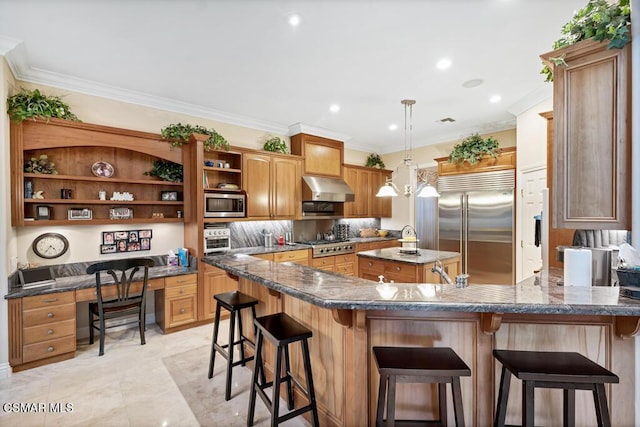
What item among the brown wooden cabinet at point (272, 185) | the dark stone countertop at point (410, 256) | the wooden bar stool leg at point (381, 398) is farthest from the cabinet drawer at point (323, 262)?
the wooden bar stool leg at point (381, 398)

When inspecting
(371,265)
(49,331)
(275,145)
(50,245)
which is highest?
(275,145)

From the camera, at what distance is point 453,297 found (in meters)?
1.49

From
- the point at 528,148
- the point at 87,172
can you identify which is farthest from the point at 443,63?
the point at 87,172

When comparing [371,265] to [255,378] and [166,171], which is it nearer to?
[255,378]

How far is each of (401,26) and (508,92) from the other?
220 centimetres

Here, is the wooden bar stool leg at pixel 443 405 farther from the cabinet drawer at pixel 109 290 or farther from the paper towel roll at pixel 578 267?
the cabinet drawer at pixel 109 290

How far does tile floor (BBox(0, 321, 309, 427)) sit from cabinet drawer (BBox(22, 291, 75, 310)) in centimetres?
60

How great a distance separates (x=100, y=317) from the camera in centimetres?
304

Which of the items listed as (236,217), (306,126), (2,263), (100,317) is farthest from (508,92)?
(2,263)

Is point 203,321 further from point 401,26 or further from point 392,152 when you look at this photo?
point 392,152

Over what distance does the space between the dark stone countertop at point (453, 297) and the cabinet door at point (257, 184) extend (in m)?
2.70

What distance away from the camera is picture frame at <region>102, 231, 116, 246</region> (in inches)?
142

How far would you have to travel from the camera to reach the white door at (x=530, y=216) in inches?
155

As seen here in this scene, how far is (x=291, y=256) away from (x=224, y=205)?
4.31 ft
